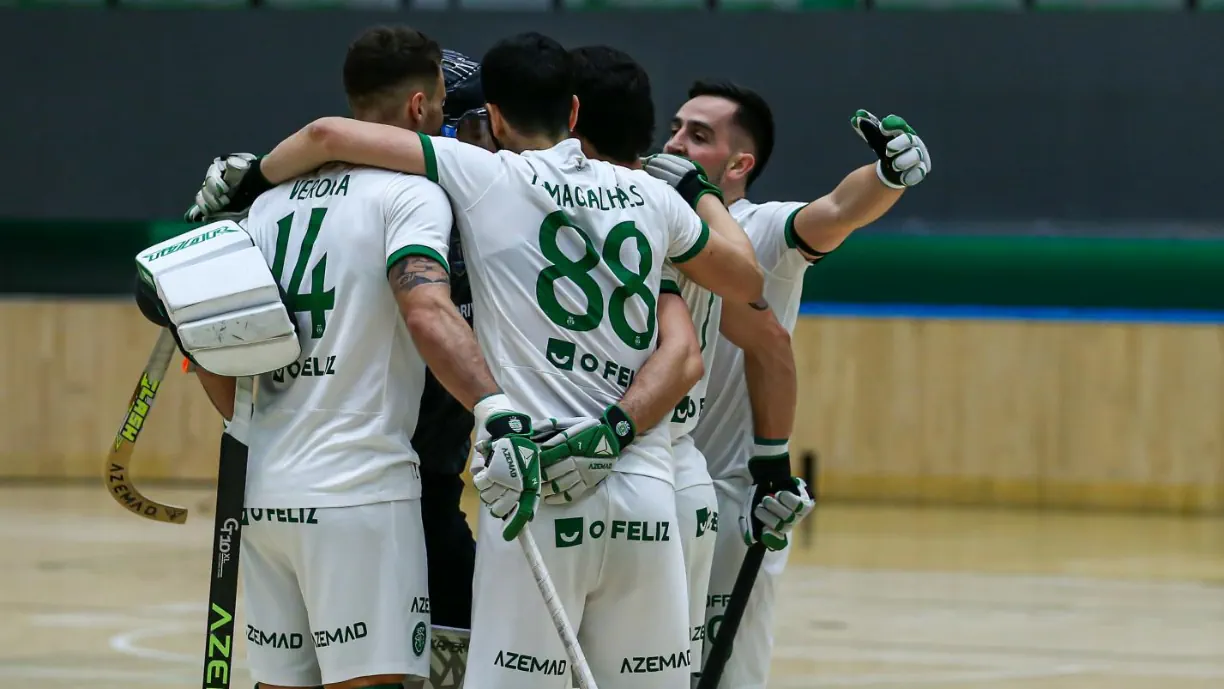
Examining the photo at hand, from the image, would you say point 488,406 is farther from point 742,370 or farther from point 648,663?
point 742,370

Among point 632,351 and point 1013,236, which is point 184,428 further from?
point 632,351

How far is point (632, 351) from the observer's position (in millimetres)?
4371

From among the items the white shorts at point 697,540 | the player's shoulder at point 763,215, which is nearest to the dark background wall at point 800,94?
the player's shoulder at point 763,215

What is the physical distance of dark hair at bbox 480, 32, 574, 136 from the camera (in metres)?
4.25

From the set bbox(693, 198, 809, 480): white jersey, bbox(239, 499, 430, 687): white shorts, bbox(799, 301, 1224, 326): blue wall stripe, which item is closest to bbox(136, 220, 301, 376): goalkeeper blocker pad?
bbox(239, 499, 430, 687): white shorts

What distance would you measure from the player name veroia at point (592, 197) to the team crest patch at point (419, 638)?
1.19 metres

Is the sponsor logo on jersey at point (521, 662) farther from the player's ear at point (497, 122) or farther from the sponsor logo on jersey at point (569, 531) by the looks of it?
the player's ear at point (497, 122)

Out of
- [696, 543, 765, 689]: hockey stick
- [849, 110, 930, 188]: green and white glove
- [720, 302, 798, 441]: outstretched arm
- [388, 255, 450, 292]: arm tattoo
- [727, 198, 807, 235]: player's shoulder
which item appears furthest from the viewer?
[727, 198, 807, 235]: player's shoulder

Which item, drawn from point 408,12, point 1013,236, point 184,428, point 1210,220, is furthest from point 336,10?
point 1210,220

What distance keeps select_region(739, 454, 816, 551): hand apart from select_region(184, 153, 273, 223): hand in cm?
190

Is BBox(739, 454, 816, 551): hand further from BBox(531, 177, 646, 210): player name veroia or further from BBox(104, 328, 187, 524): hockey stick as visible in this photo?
BBox(104, 328, 187, 524): hockey stick

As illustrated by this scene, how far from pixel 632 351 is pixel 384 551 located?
84cm

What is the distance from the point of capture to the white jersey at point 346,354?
4.25 metres

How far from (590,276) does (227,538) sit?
3.98 feet
